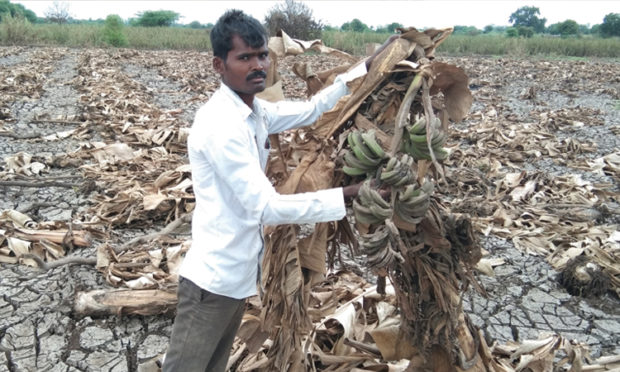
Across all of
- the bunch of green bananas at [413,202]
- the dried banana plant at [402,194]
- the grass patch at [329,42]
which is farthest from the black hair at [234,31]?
the grass patch at [329,42]

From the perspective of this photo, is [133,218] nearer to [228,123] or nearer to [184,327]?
[184,327]

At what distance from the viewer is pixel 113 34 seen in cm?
2562

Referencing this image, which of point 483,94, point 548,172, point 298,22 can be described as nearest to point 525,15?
point 298,22

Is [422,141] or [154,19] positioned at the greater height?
[154,19]

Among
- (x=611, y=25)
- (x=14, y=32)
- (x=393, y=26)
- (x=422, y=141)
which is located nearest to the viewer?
(x=422, y=141)

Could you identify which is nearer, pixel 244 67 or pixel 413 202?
pixel 413 202

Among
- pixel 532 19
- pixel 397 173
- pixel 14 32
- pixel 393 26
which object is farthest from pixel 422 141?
pixel 532 19

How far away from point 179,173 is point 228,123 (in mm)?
3855

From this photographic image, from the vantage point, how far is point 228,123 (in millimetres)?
1547

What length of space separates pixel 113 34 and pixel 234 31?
2734 cm

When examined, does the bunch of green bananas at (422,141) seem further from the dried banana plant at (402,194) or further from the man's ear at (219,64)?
the man's ear at (219,64)

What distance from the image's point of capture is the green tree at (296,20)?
2491cm

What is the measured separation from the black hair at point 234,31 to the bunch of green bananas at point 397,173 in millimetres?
637

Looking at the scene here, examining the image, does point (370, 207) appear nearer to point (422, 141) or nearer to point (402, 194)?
Answer: point (402, 194)
